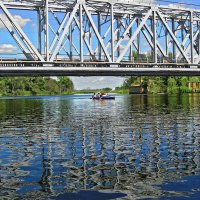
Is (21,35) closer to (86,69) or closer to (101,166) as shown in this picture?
(86,69)

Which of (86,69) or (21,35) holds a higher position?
(21,35)

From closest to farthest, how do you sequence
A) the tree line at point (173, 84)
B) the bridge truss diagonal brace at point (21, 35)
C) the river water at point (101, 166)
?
the river water at point (101, 166)
the bridge truss diagonal brace at point (21, 35)
the tree line at point (173, 84)

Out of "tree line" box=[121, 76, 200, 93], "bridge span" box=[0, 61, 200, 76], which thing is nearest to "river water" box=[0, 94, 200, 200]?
"bridge span" box=[0, 61, 200, 76]

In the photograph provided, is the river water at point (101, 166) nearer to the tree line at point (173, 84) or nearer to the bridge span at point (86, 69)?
the bridge span at point (86, 69)

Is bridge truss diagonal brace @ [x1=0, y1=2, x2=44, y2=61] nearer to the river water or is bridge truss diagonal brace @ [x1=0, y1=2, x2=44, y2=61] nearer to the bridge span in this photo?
the bridge span

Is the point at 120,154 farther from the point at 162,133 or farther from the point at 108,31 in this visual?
the point at 108,31

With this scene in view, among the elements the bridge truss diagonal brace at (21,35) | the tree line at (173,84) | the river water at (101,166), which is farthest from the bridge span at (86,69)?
the tree line at (173,84)

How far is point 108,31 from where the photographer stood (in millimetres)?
62719

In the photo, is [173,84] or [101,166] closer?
[101,166]

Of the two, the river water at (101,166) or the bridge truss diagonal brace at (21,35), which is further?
the bridge truss diagonal brace at (21,35)

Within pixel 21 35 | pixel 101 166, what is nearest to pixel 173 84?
pixel 21 35

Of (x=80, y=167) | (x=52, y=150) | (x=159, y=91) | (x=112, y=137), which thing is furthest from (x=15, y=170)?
(x=159, y=91)

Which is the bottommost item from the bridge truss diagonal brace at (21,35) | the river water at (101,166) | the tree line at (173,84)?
the river water at (101,166)

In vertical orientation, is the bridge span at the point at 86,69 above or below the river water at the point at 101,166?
above
